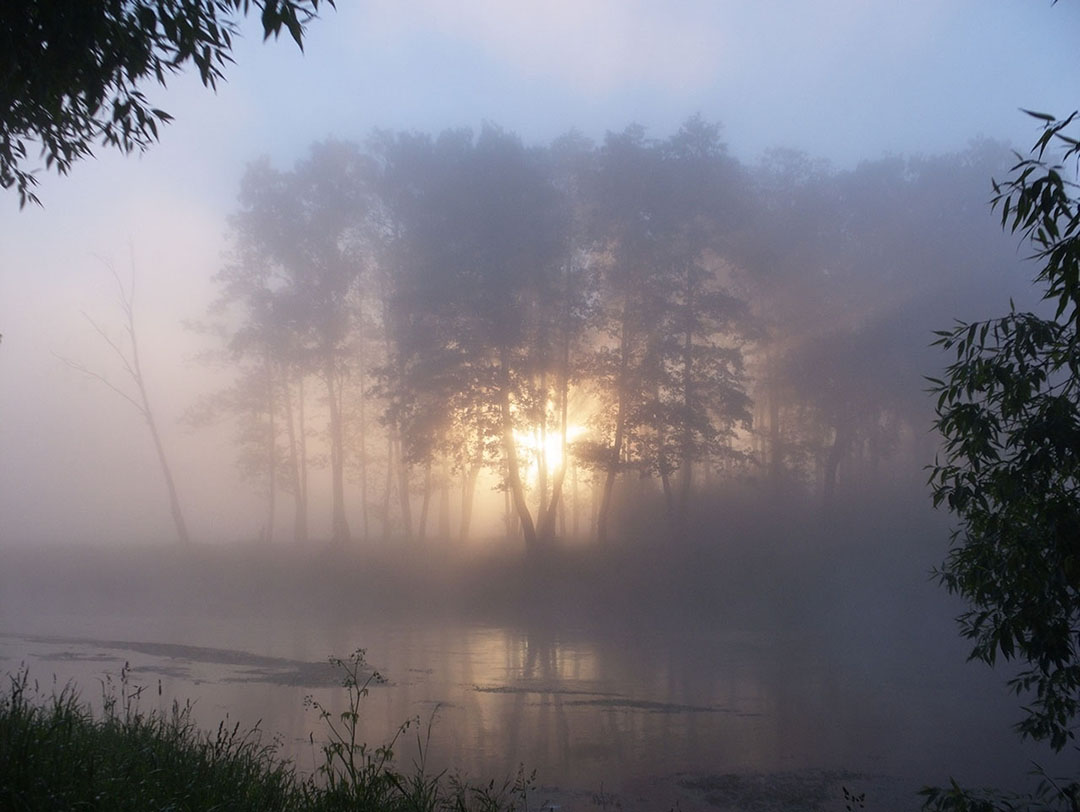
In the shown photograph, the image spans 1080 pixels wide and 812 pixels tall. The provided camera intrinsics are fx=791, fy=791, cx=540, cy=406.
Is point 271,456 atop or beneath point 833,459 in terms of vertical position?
atop

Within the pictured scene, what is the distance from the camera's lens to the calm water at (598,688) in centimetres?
1001

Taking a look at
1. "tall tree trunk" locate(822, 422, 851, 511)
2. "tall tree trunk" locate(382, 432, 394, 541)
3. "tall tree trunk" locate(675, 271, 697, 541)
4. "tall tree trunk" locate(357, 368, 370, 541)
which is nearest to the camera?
"tall tree trunk" locate(675, 271, 697, 541)

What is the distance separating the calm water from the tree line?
8449 millimetres

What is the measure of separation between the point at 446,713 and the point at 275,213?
2529 cm

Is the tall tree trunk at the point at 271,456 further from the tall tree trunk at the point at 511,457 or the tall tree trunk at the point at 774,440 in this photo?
the tall tree trunk at the point at 774,440

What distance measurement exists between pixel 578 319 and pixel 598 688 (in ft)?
54.9

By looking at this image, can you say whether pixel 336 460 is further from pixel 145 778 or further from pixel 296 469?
pixel 145 778

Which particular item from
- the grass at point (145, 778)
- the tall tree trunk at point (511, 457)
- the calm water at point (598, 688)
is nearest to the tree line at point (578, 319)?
the tall tree trunk at point (511, 457)

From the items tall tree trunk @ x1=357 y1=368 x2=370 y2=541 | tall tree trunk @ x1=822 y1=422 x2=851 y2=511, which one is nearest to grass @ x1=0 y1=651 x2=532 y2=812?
tall tree trunk @ x1=357 y1=368 x2=370 y2=541

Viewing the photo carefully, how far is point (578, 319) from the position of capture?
28375mm

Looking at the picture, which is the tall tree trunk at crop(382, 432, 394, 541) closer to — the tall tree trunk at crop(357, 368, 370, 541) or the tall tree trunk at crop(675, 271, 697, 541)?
the tall tree trunk at crop(357, 368, 370, 541)

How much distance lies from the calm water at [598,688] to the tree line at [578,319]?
27.7 ft

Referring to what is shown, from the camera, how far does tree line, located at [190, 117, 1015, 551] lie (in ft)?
89.2

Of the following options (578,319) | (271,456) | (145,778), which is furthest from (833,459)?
(145,778)
